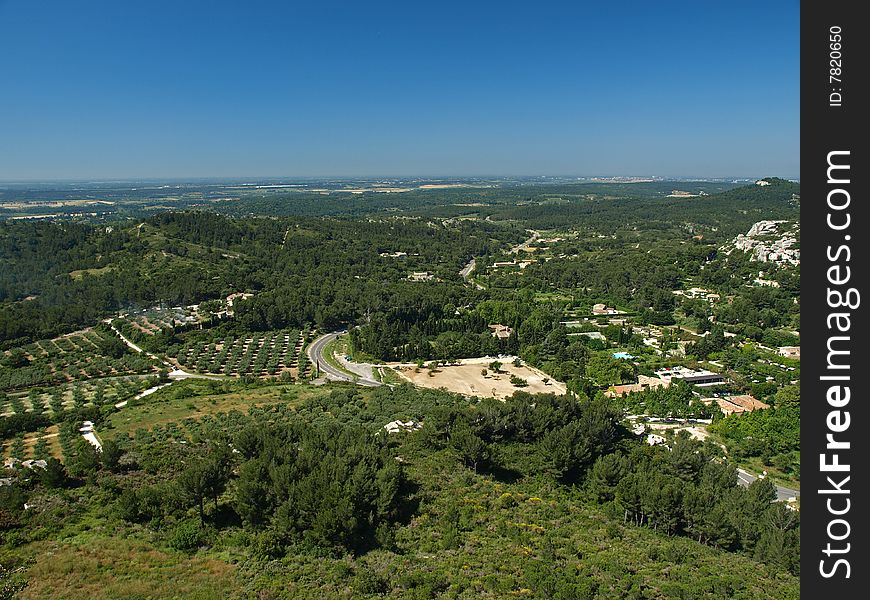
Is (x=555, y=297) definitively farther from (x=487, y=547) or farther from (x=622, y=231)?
(x=622, y=231)

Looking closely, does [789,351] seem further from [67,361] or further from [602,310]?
[67,361]
